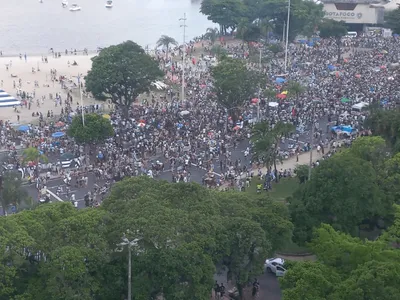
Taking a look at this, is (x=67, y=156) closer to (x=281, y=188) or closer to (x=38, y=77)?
(x=281, y=188)

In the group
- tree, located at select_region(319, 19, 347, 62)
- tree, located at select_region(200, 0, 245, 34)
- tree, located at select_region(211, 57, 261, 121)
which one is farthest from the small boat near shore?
tree, located at select_region(211, 57, 261, 121)

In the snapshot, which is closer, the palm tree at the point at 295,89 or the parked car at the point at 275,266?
the parked car at the point at 275,266

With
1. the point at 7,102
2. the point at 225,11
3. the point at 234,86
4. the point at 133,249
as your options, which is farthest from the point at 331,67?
the point at 133,249

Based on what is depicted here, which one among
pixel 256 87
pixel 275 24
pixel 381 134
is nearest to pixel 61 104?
pixel 256 87

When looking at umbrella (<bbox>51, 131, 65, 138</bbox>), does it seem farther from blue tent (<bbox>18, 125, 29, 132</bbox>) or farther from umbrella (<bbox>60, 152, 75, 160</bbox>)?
umbrella (<bbox>60, 152, 75, 160</bbox>)

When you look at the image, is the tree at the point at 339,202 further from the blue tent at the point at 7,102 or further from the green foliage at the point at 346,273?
the blue tent at the point at 7,102

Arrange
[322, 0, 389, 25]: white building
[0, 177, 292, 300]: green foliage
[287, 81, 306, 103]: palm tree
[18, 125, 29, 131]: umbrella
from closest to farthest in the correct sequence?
[0, 177, 292, 300]: green foliage
[18, 125, 29, 131]: umbrella
[287, 81, 306, 103]: palm tree
[322, 0, 389, 25]: white building

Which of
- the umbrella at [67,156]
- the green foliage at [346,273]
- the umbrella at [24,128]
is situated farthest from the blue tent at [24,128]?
the green foliage at [346,273]
